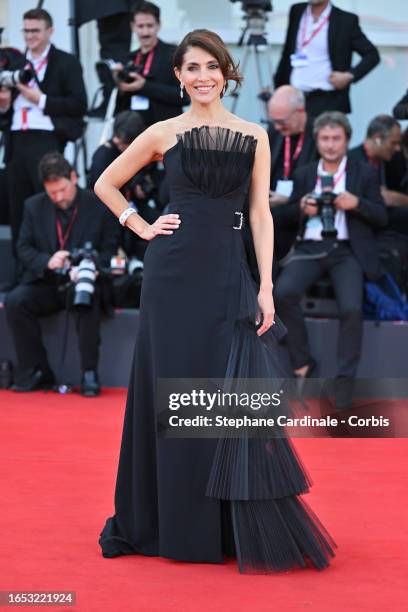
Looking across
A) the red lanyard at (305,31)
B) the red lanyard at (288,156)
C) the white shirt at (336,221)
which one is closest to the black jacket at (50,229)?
the red lanyard at (288,156)

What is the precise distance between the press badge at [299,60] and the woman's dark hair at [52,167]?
5.65ft

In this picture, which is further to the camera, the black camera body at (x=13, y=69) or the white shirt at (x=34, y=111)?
the white shirt at (x=34, y=111)

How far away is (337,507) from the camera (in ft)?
14.9

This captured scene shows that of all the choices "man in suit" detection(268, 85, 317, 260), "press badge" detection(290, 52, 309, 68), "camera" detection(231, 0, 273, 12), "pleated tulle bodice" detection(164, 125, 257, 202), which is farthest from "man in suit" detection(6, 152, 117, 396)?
"pleated tulle bodice" detection(164, 125, 257, 202)

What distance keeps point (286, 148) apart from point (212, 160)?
11.6 feet

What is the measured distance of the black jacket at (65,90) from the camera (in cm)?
777

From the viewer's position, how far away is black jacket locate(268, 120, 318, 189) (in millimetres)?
7184

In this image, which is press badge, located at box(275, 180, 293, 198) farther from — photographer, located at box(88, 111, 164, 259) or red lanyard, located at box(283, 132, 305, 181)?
photographer, located at box(88, 111, 164, 259)

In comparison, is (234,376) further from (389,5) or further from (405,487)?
(389,5)

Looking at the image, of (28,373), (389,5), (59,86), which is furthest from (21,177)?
(389,5)

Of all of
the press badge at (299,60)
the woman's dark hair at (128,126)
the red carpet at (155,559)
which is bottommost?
the red carpet at (155,559)

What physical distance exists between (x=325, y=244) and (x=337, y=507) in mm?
2539

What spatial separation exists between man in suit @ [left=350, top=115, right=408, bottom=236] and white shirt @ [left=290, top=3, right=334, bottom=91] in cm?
59

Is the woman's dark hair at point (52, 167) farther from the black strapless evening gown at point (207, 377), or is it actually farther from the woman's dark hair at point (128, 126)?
the black strapless evening gown at point (207, 377)
